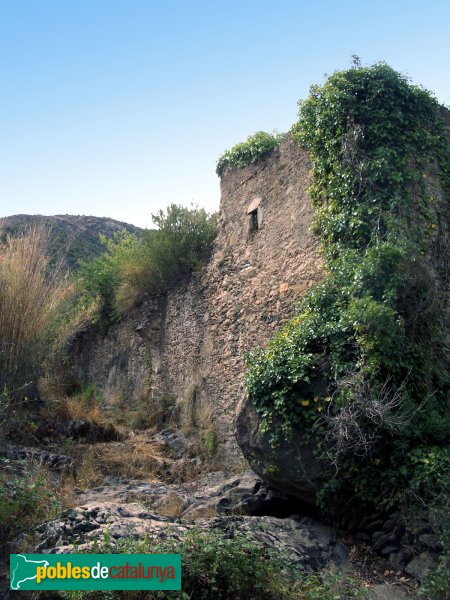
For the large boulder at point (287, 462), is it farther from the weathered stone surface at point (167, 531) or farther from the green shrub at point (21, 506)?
the green shrub at point (21, 506)

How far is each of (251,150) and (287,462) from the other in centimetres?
513

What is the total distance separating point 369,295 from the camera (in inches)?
241

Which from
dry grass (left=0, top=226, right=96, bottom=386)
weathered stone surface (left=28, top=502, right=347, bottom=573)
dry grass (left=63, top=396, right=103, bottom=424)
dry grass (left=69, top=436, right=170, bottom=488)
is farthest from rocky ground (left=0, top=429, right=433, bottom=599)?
dry grass (left=63, top=396, right=103, bottom=424)

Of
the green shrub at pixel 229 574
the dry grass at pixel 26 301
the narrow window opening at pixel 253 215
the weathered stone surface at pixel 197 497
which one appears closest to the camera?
the green shrub at pixel 229 574

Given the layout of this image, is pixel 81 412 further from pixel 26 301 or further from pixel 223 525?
pixel 223 525

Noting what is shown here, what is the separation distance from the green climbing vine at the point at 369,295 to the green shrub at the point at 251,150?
115 cm

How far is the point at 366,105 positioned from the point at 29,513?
579cm

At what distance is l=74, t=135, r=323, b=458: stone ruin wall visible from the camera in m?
8.08

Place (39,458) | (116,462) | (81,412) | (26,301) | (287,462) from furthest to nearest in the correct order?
(81,412), (26,301), (116,462), (39,458), (287,462)

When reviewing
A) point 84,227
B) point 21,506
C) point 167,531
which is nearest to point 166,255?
point 21,506

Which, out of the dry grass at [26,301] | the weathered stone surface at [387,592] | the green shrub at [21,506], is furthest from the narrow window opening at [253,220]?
the weathered stone surface at [387,592]

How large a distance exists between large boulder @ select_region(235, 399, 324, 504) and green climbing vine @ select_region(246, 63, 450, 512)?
0.38 ft

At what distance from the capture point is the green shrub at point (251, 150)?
358 inches

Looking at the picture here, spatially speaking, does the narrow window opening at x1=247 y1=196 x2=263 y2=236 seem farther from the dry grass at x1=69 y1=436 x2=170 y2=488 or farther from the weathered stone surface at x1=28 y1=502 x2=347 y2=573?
the weathered stone surface at x1=28 y1=502 x2=347 y2=573
